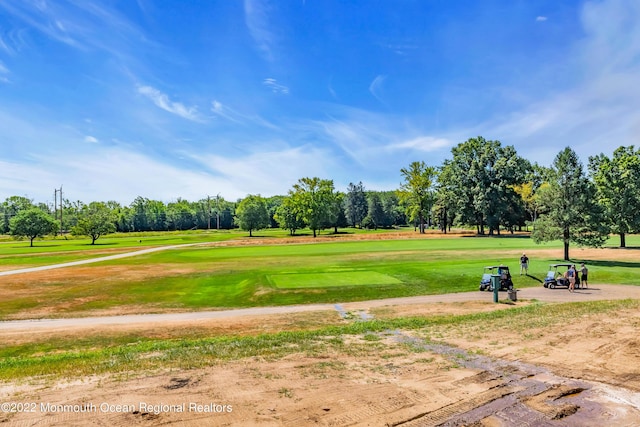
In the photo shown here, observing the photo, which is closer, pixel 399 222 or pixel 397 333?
pixel 397 333

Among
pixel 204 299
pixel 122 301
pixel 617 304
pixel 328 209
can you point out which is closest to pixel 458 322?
pixel 617 304

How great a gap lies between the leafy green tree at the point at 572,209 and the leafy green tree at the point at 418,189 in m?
62.8

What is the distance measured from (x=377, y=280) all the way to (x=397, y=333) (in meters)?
15.9

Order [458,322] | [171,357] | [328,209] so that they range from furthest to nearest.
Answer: [328,209] < [458,322] < [171,357]

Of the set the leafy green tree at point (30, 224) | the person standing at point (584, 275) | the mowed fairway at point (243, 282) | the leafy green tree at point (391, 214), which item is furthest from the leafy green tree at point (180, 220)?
the person standing at point (584, 275)

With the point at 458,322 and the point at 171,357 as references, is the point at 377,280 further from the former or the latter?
the point at 171,357

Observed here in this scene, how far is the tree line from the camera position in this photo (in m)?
43.6

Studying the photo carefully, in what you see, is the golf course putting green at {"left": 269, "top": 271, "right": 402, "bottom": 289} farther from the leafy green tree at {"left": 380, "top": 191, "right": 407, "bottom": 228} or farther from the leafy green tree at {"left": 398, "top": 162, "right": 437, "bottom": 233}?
the leafy green tree at {"left": 380, "top": 191, "right": 407, "bottom": 228}

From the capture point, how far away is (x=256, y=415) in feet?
25.8

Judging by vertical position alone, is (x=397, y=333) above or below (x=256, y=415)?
below

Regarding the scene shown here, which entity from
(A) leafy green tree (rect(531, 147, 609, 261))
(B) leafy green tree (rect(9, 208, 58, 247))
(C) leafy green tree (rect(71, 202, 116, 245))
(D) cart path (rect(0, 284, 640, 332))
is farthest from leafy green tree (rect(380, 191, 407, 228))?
(D) cart path (rect(0, 284, 640, 332))

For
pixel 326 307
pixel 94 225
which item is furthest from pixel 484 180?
pixel 94 225

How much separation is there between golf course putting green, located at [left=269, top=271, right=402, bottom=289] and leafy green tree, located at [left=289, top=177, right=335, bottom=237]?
2751 inches

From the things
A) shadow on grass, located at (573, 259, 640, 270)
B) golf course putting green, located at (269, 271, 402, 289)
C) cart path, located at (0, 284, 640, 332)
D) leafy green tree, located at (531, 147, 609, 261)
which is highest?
leafy green tree, located at (531, 147, 609, 261)
